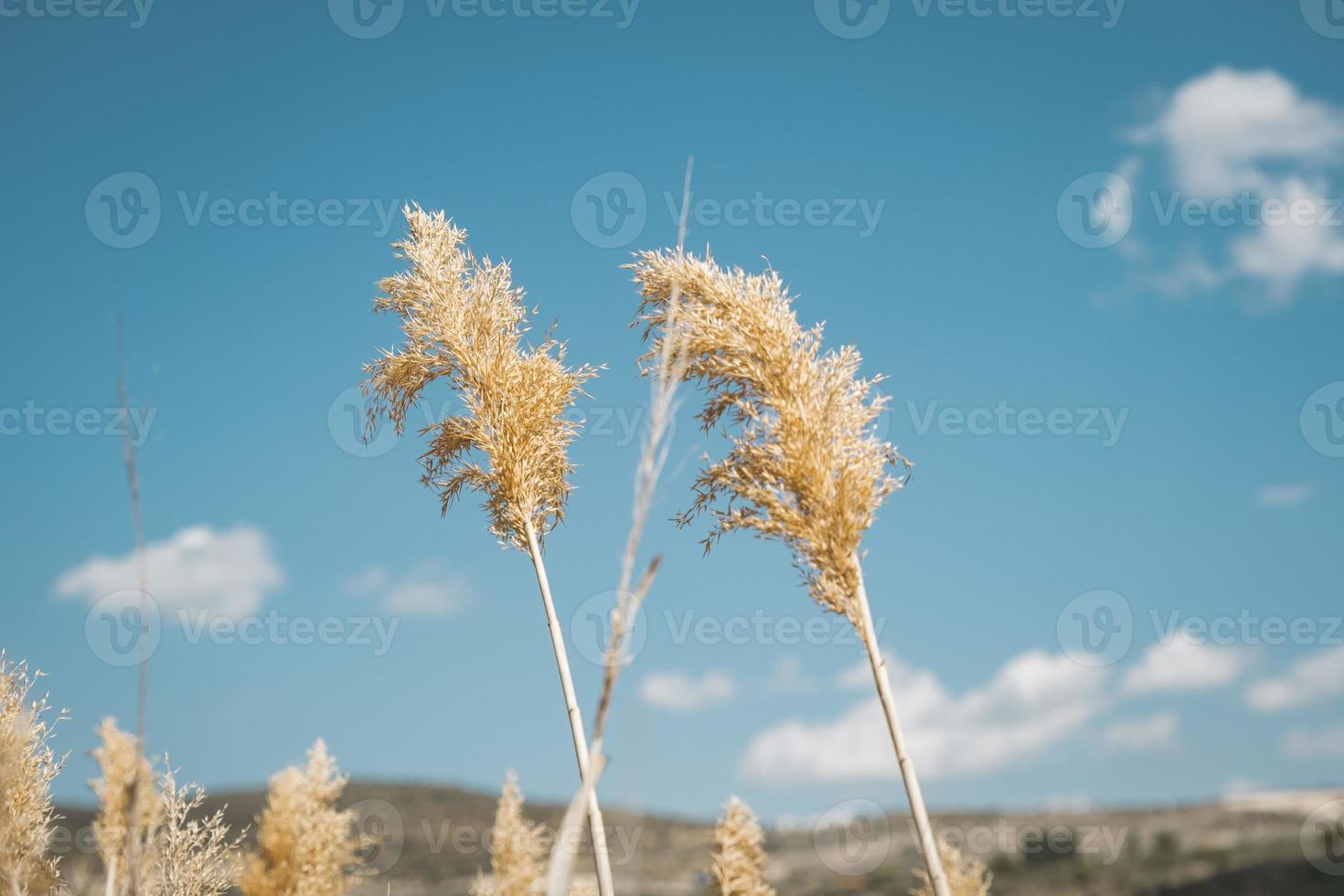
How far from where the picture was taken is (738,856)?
921cm

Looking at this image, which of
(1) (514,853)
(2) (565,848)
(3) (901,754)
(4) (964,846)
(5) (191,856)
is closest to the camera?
(2) (565,848)

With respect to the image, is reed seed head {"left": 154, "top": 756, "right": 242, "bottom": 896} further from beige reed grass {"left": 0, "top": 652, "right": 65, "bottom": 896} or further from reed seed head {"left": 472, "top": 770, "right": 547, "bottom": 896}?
reed seed head {"left": 472, "top": 770, "right": 547, "bottom": 896}

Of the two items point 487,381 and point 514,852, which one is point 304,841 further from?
point 487,381

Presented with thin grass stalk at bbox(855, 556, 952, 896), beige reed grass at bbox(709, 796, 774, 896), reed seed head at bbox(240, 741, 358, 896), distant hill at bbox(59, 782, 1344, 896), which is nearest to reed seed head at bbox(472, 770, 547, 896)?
reed seed head at bbox(240, 741, 358, 896)

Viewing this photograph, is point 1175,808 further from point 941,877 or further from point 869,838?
point 941,877

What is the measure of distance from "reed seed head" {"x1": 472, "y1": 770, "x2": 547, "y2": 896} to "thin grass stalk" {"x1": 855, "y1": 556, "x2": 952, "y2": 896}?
9948 millimetres

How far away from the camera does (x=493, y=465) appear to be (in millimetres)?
6230

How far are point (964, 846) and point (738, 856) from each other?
37911 mm

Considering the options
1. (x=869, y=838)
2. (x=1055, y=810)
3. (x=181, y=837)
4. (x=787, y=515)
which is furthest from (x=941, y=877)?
(x=1055, y=810)

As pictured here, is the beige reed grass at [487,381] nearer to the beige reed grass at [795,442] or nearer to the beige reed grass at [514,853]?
the beige reed grass at [795,442]

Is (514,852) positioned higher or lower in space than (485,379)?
lower

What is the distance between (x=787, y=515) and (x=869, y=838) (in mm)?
50950

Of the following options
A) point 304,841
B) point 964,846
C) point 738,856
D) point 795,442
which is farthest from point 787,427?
point 964,846

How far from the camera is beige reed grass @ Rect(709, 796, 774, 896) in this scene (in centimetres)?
903
